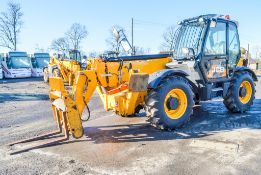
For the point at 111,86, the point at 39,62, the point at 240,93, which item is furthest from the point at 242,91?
the point at 39,62

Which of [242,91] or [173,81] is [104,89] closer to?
[173,81]

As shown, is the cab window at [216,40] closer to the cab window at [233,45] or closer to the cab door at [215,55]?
the cab door at [215,55]

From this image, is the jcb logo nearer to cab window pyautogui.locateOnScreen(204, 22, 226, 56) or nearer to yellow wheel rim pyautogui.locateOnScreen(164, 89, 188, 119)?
cab window pyautogui.locateOnScreen(204, 22, 226, 56)

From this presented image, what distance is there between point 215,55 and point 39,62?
75.3 feet

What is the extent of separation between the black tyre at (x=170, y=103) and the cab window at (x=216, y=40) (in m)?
1.37

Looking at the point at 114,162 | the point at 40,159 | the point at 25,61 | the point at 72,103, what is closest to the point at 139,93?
the point at 72,103

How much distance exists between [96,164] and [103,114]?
4.03 meters

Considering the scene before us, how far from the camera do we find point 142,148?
510cm

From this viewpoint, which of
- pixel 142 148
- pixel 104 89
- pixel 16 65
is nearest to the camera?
pixel 142 148

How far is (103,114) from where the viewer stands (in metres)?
8.39

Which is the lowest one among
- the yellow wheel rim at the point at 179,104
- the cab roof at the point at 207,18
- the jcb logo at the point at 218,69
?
the yellow wheel rim at the point at 179,104

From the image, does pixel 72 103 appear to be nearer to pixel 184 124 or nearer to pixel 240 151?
pixel 184 124

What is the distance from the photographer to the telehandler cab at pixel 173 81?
5.73m

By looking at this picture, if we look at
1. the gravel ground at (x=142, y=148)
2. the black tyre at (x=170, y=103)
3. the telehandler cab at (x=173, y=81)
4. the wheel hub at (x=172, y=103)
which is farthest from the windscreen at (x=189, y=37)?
the gravel ground at (x=142, y=148)
